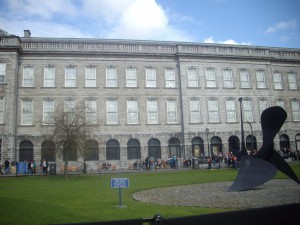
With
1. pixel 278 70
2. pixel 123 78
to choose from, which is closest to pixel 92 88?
pixel 123 78

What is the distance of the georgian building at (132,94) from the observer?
1437 inches

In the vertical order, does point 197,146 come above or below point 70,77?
below

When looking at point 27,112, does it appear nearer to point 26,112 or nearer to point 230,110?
point 26,112

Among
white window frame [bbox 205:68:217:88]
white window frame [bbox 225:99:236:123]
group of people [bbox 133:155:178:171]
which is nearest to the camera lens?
group of people [bbox 133:155:178:171]

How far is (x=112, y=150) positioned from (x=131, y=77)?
960 cm

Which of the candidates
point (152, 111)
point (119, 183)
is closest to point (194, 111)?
point (152, 111)

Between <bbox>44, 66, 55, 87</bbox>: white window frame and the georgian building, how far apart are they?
0.39 ft

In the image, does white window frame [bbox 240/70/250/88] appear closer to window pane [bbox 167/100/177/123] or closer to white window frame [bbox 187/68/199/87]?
white window frame [bbox 187/68/199/87]

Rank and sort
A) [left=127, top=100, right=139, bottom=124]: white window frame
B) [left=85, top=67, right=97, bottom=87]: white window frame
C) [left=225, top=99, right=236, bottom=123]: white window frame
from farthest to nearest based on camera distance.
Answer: [left=225, top=99, right=236, bottom=123]: white window frame, [left=127, top=100, right=139, bottom=124]: white window frame, [left=85, top=67, right=97, bottom=87]: white window frame

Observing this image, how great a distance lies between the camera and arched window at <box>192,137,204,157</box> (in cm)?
3981

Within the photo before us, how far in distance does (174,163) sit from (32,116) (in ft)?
58.4

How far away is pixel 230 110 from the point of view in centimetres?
4175

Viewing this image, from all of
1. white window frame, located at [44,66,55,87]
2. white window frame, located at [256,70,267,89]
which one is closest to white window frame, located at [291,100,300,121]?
white window frame, located at [256,70,267,89]

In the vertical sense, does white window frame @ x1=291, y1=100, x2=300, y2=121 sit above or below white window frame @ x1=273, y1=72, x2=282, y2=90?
below
